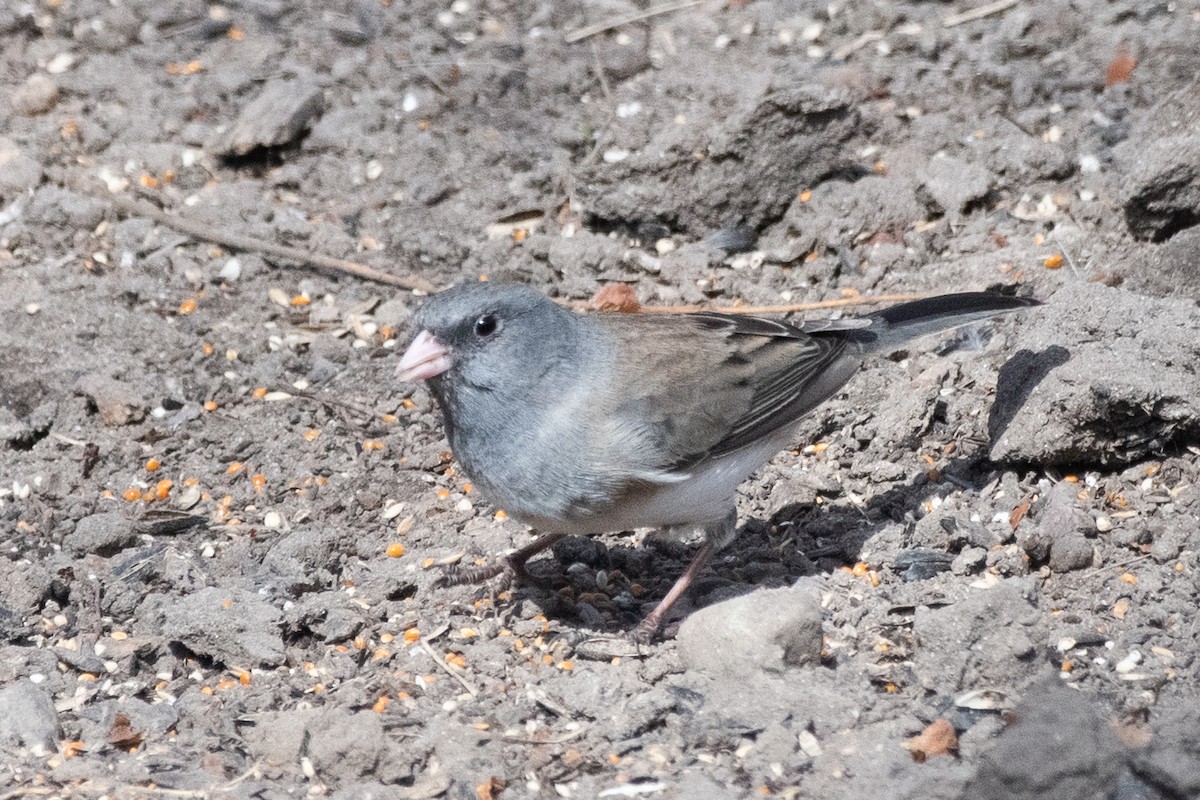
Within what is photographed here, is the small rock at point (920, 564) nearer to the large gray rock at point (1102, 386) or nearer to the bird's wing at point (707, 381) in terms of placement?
the large gray rock at point (1102, 386)

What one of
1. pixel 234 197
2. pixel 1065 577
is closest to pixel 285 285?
pixel 234 197

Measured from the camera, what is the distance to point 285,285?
18.6 ft

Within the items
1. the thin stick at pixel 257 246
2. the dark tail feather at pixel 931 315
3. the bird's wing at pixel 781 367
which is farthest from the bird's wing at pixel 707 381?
the thin stick at pixel 257 246

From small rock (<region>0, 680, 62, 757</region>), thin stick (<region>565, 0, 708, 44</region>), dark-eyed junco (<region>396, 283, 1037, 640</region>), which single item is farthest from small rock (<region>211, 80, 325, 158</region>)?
small rock (<region>0, 680, 62, 757</region>)

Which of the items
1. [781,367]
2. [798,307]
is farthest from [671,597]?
[798,307]

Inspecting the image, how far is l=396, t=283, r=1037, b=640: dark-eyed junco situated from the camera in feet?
12.5

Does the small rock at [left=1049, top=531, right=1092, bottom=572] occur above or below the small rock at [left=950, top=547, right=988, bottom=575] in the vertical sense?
above

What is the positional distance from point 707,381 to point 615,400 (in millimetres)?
350

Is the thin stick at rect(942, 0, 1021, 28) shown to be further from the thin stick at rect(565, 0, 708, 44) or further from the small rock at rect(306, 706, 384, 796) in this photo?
the small rock at rect(306, 706, 384, 796)

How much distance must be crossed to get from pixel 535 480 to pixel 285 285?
7.54 feet

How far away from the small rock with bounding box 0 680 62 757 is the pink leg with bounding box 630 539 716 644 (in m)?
1.60

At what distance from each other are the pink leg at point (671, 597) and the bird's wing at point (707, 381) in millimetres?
348

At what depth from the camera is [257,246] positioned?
5727 millimetres

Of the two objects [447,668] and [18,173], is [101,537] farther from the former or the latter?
[18,173]
